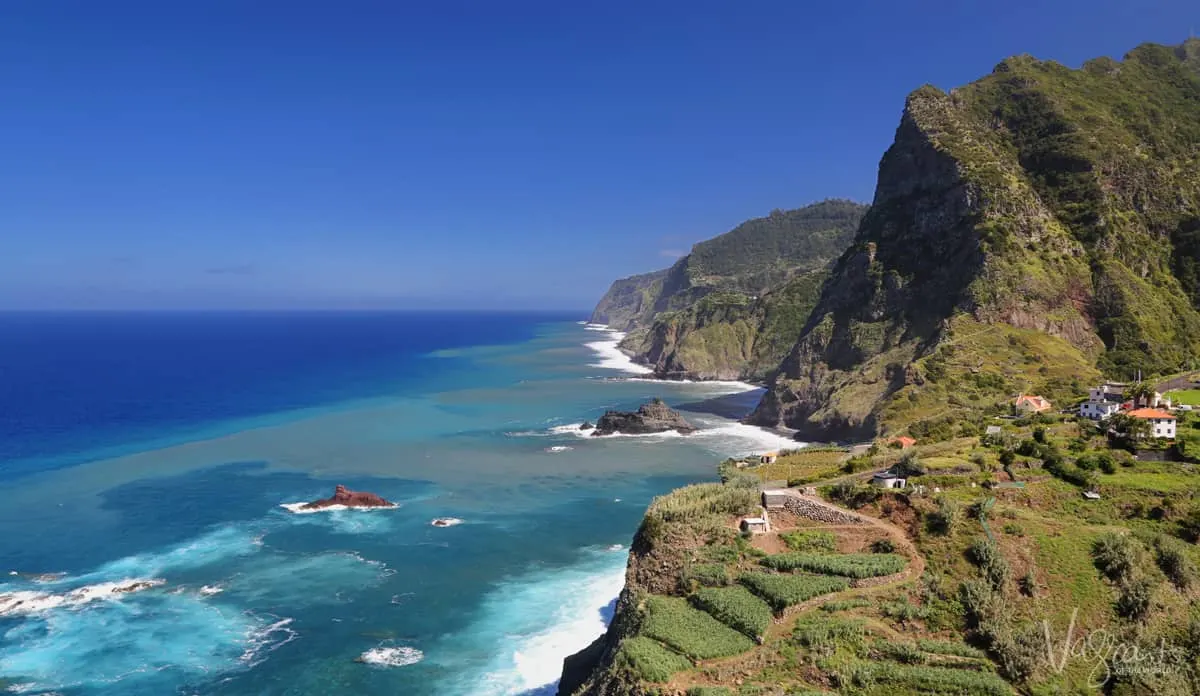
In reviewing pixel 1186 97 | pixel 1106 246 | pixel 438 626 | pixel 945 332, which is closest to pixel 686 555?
pixel 438 626

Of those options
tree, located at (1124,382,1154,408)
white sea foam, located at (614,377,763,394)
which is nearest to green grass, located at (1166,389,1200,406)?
tree, located at (1124,382,1154,408)

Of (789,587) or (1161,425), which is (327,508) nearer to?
(789,587)

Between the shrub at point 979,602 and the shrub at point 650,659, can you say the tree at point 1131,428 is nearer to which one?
the shrub at point 979,602

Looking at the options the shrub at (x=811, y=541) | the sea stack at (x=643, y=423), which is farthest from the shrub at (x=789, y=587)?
the sea stack at (x=643, y=423)

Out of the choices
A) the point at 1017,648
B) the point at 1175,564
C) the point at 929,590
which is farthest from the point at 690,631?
the point at 1175,564

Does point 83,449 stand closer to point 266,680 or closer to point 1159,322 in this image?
point 266,680

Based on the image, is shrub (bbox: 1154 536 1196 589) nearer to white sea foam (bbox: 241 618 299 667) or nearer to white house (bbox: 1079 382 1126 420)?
white house (bbox: 1079 382 1126 420)
